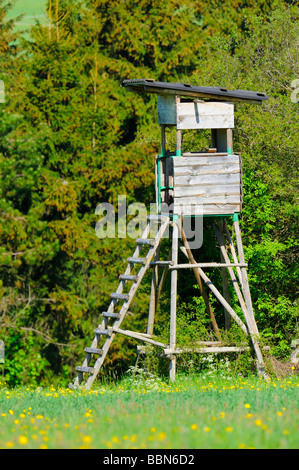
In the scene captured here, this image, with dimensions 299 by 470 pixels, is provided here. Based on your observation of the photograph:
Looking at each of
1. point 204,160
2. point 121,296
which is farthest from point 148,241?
point 204,160

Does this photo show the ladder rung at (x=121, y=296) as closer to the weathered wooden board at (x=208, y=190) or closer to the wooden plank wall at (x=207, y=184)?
the wooden plank wall at (x=207, y=184)

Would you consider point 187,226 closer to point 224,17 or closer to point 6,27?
point 224,17

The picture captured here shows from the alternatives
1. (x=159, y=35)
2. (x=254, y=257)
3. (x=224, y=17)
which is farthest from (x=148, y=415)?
(x=224, y=17)

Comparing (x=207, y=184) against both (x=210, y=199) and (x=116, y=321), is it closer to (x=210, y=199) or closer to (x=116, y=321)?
(x=210, y=199)

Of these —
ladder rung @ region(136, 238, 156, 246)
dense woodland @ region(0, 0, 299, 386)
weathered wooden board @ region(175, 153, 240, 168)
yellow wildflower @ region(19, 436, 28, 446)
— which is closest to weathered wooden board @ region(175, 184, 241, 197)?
weathered wooden board @ region(175, 153, 240, 168)

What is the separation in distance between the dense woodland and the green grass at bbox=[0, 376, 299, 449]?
889 cm

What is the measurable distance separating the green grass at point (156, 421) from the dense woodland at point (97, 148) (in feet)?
29.2

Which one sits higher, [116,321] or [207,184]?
[207,184]

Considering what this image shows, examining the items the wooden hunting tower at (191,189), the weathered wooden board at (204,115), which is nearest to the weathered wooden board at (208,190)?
the wooden hunting tower at (191,189)

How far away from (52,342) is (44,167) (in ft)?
17.6

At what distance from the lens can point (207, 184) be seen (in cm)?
1258

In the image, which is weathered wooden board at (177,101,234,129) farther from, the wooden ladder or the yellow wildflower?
→ the yellow wildflower

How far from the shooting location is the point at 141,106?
77.0ft

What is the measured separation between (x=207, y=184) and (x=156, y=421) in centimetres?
683
